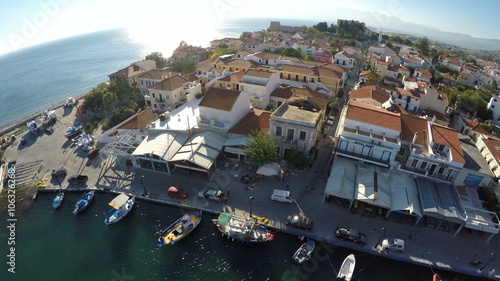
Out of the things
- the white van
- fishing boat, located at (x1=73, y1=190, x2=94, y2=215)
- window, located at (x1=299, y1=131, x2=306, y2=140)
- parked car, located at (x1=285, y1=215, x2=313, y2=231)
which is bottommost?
fishing boat, located at (x1=73, y1=190, x2=94, y2=215)

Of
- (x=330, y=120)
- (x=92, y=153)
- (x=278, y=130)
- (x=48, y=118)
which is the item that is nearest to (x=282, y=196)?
(x=278, y=130)

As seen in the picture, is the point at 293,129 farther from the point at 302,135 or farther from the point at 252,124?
the point at 252,124

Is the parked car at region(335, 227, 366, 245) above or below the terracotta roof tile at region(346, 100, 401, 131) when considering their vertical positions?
below

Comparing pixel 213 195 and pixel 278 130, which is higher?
pixel 278 130

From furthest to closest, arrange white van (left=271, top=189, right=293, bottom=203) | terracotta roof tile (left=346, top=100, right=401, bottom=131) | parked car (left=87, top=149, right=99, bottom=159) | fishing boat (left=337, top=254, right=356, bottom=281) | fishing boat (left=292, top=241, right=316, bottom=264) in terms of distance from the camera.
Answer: parked car (left=87, top=149, right=99, bottom=159) → terracotta roof tile (left=346, top=100, right=401, bottom=131) → white van (left=271, top=189, right=293, bottom=203) → fishing boat (left=292, top=241, right=316, bottom=264) → fishing boat (left=337, top=254, right=356, bottom=281)

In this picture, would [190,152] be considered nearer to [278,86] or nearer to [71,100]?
[278,86]

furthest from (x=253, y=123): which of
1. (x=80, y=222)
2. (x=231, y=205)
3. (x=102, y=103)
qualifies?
(x=102, y=103)

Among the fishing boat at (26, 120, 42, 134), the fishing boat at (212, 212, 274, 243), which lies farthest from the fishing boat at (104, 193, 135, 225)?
the fishing boat at (26, 120, 42, 134)

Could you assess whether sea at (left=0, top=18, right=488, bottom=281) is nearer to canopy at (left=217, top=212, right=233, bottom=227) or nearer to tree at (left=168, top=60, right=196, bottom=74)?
canopy at (left=217, top=212, right=233, bottom=227)
